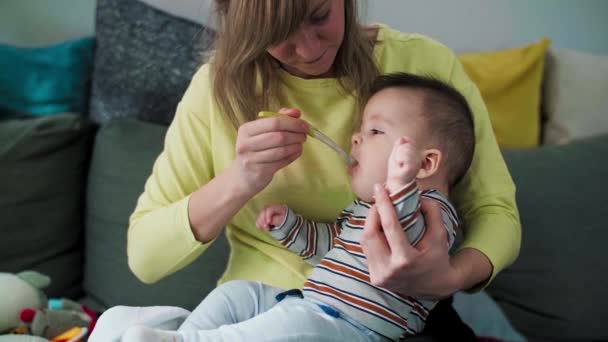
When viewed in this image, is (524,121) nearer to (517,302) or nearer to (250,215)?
(517,302)

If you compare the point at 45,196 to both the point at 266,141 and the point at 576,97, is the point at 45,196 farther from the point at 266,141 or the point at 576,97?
the point at 576,97

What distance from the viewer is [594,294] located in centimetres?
140

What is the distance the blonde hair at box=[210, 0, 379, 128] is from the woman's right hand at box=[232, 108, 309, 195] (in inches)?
4.6

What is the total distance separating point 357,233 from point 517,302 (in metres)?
0.71

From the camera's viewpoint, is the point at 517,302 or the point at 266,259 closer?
the point at 266,259

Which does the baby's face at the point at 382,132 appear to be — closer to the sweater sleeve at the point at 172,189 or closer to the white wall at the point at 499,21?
the sweater sleeve at the point at 172,189

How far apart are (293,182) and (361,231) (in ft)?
0.58

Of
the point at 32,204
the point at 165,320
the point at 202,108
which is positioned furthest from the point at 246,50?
the point at 32,204

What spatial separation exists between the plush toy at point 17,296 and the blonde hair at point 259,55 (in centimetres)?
58

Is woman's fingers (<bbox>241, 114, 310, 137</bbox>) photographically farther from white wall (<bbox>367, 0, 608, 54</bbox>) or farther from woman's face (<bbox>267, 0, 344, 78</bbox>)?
white wall (<bbox>367, 0, 608, 54</bbox>)

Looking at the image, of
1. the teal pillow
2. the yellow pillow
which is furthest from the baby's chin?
the teal pillow

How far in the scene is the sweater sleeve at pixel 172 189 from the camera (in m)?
1.03

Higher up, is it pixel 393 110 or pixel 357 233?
pixel 393 110

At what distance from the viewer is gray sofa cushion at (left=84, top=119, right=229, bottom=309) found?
4.82ft
